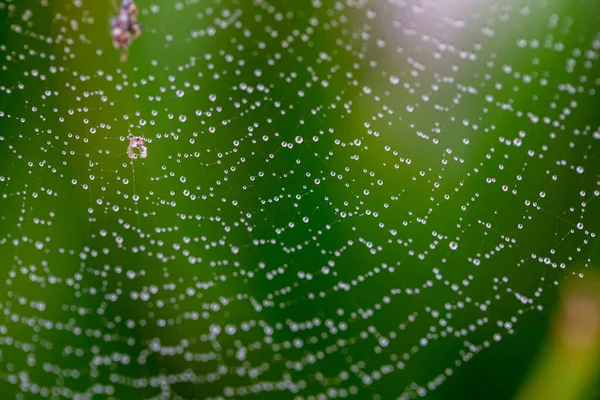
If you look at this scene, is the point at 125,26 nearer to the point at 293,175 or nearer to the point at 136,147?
the point at 136,147

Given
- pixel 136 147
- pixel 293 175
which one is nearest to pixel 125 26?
pixel 136 147

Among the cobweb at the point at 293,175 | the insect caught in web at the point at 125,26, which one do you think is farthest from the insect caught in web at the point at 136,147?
the insect caught in web at the point at 125,26

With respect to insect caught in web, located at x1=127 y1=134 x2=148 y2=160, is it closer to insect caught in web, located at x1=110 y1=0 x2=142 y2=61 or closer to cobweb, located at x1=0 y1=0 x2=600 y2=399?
cobweb, located at x1=0 y1=0 x2=600 y2=399

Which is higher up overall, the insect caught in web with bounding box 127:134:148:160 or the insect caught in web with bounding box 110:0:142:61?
the insect caught in web with bounding box 110:0:142:61

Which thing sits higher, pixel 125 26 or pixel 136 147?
pixel 125 26

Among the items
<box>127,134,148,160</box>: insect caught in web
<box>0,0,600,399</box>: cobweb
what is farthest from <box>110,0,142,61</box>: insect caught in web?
<box>127,134,148,160</box>: insect caught in web

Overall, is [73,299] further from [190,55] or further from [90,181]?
[190,55]
